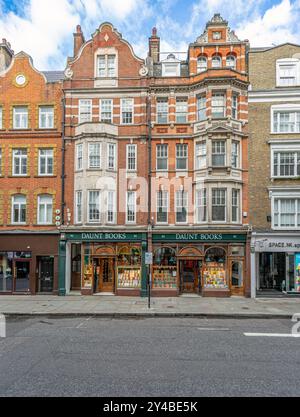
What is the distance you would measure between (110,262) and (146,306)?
4.99 meters

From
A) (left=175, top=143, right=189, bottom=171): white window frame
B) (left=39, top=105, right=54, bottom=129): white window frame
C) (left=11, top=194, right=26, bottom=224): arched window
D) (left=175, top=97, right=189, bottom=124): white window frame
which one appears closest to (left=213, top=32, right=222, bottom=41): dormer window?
(left=175, top=97, right=189, bottom=124): white window frame

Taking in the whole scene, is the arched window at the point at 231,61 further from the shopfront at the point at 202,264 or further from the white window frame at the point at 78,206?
the white window frame at the point at 78,206

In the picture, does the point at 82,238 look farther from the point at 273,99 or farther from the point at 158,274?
the point at 273,99

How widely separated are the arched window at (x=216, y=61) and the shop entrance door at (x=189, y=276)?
13733 millimetres

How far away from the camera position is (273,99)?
21.2 metres

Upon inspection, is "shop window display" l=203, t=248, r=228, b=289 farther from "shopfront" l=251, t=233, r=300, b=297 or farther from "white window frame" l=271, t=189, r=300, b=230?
"white window frame" l=271, t=189, r=300, b=230

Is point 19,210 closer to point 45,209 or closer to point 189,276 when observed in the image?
point 45,209

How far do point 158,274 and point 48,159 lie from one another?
11135mm

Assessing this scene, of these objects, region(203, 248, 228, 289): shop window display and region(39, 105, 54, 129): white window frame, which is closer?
region(203, 248, 228, 289): shop window display

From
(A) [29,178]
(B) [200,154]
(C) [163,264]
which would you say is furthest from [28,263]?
(B) [200,154]

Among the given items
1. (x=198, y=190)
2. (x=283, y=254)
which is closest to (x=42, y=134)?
(x=198, y=190)

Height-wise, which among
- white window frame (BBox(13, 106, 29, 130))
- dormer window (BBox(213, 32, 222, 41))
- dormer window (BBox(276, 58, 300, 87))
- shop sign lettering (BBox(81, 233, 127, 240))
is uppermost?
dormer window (BBox(213, 32, 222, 41))

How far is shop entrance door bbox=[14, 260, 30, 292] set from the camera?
21234 mm
